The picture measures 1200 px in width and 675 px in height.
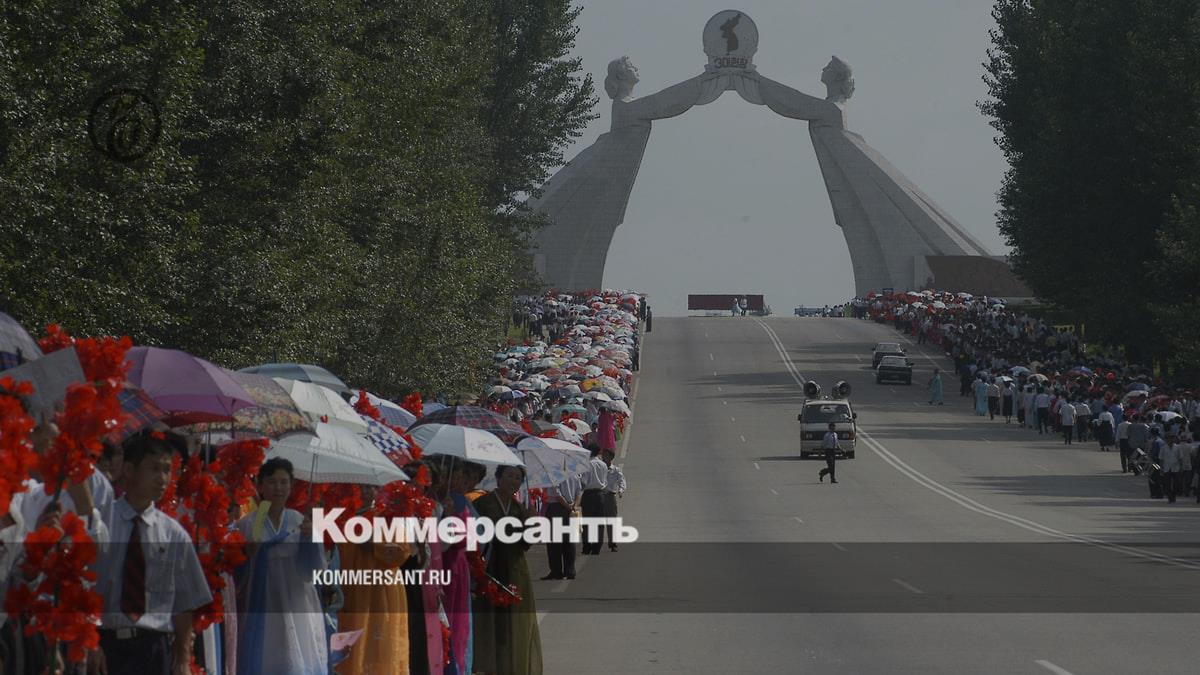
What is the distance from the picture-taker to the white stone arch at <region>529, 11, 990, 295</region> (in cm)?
11369

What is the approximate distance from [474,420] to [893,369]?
5594 cm

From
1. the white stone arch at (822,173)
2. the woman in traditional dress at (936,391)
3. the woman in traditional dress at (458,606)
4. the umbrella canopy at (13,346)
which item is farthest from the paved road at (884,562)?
the white stone arch at (822,173)

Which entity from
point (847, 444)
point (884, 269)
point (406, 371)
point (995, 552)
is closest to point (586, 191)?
point (884, 269)

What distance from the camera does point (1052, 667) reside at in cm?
1403

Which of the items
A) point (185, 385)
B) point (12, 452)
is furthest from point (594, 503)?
point (12, 452)

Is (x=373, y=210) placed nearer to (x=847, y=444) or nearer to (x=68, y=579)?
(x=847, y=444)

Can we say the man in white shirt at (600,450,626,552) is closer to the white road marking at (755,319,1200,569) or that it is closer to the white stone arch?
the white road marking at (755,319,1200,569)

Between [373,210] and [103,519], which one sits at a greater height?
[373,210]

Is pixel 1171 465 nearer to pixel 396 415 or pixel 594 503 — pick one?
pixel 594 503

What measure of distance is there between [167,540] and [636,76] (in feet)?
375

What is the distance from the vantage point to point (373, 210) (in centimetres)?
3881

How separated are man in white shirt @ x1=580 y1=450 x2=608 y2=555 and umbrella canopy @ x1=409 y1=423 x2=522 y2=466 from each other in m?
11.2

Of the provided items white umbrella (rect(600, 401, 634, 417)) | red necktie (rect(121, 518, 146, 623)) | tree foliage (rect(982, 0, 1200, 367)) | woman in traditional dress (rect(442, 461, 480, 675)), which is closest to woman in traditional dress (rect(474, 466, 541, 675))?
woman in traditional dress (rect(442, 461, 480, 675))

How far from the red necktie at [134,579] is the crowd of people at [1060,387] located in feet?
105
